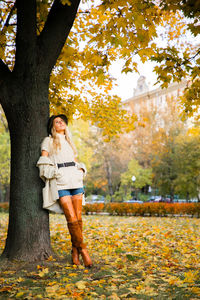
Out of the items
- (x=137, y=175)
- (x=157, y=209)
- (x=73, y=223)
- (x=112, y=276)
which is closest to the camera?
(x=112, y=276)

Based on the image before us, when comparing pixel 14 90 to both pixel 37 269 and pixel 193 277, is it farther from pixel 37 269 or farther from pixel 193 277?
pixel 193 277

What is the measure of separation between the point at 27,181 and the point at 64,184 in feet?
1.85

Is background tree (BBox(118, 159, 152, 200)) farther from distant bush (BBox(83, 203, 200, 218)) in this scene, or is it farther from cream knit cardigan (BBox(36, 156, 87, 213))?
cream knit cardigan (BBox(36, 156, 87, 213))

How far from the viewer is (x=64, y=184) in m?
4.14

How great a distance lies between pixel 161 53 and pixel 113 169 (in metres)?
28.9

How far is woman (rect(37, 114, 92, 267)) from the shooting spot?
4078 mm

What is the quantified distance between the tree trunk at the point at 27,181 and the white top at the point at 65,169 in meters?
0.18

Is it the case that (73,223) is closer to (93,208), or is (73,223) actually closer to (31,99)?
(31,99)

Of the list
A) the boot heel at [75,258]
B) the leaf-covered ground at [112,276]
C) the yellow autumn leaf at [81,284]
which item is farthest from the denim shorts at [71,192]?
the yellow autumn leaf at [81,284]

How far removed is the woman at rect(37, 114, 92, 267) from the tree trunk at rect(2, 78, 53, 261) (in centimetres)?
17

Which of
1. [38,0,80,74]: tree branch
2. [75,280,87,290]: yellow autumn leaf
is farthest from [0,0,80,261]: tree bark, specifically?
[75,280,87,290]: yellow autumn leaf

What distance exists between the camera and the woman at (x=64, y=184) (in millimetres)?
4078

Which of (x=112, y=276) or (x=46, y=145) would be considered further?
(x=46, y=145)

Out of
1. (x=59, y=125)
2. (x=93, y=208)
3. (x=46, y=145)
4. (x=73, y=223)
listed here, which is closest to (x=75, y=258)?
(x=73, y=223)
